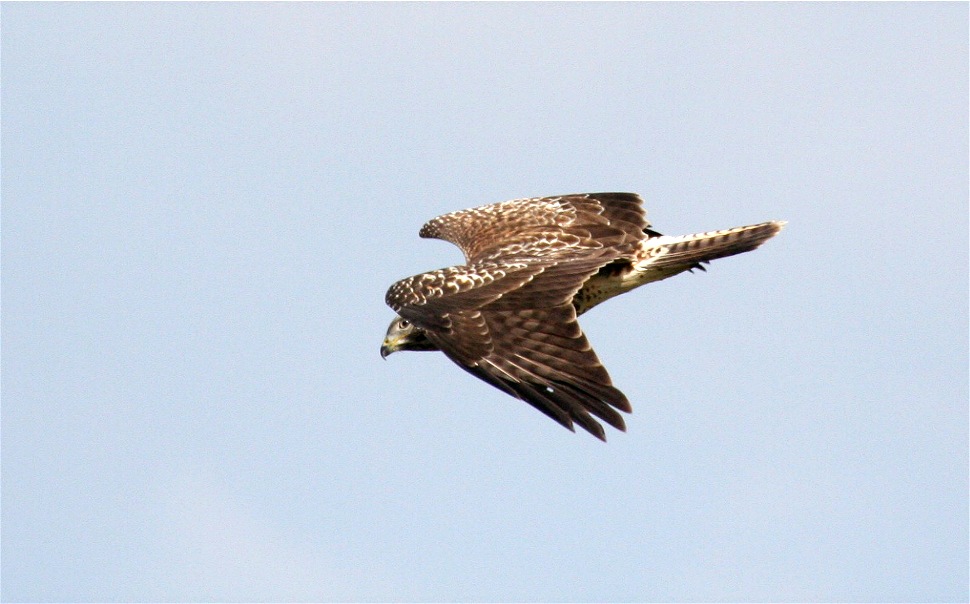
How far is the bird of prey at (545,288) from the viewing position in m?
14.5

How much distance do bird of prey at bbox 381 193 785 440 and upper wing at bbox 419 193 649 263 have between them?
0.02 metres

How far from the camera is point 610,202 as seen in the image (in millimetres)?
18453

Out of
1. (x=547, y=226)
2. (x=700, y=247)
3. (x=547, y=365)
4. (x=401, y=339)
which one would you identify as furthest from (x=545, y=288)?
(x=547, y=226)

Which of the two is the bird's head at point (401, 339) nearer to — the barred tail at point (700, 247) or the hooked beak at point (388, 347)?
the hooked beak at point (388, 347)

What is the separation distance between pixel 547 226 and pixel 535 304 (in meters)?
3.04

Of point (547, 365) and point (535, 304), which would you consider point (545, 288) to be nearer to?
point (535, 304)

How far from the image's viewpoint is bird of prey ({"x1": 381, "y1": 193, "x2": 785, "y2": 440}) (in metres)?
14.5

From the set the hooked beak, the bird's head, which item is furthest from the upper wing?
the hooked beak

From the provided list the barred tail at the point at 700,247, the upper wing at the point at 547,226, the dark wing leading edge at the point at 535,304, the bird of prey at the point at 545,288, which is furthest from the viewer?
the upper wing at the point at 547,226

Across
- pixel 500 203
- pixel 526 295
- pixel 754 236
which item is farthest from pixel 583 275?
pixel 500 203

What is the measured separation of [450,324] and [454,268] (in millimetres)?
863

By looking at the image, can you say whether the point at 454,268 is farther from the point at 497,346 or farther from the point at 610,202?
the point at 610,202

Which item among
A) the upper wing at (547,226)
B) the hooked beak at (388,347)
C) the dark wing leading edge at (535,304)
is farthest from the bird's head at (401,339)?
the upper wing at (547,226)

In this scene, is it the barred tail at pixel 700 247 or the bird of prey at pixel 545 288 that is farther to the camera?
the barred tail at pixel 700 247
